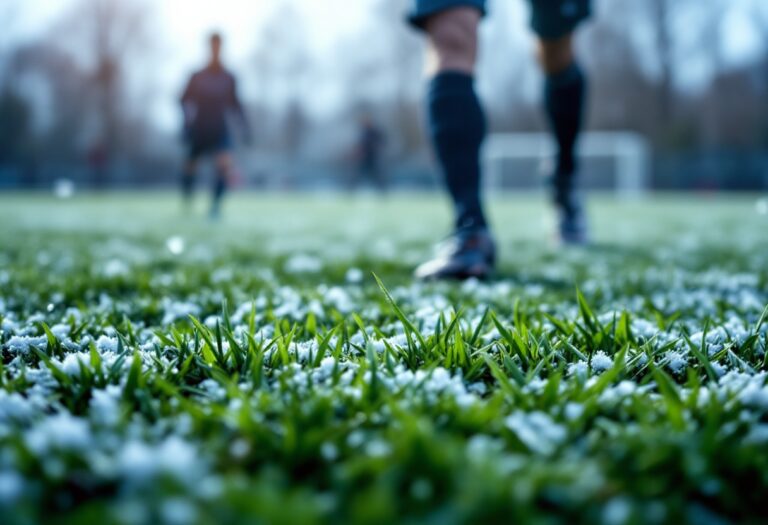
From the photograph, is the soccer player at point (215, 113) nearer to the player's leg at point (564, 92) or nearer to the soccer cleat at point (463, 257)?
the player's leg at point (564, 92)

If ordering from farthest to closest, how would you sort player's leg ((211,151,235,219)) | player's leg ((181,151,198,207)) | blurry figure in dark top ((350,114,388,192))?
blurry figure in dark top ((350,114,388,192)) < player's leg ((181,151,198,207)) < player's leg ((211,151,235,219))

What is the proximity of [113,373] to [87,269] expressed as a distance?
1.99 metres

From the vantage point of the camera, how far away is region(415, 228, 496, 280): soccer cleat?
2643mm

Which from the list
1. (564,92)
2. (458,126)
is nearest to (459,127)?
(458,126)

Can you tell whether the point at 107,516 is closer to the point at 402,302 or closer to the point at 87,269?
the point at 402,302

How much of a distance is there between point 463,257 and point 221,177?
7169mm

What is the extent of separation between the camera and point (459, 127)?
2.76 m

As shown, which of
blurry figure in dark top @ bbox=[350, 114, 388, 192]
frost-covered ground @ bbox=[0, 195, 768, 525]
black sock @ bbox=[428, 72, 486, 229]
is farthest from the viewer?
blurry figure in dark top @ bbox=[350, 114, 388, 192]

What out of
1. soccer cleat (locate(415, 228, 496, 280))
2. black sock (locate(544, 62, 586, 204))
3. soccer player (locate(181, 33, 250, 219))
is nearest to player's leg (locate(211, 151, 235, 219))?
soccer player (locate(181, 33, 250, 219))

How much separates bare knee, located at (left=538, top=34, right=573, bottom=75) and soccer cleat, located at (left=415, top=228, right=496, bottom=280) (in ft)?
4.88

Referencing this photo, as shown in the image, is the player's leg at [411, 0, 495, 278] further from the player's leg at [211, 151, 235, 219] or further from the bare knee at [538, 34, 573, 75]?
the player's leg at [211, 151, 235, 219]

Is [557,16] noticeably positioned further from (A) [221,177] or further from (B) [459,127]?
(A) [221,177]

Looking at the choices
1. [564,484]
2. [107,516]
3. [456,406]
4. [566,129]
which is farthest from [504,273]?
[107,516]

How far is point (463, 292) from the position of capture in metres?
2.29
